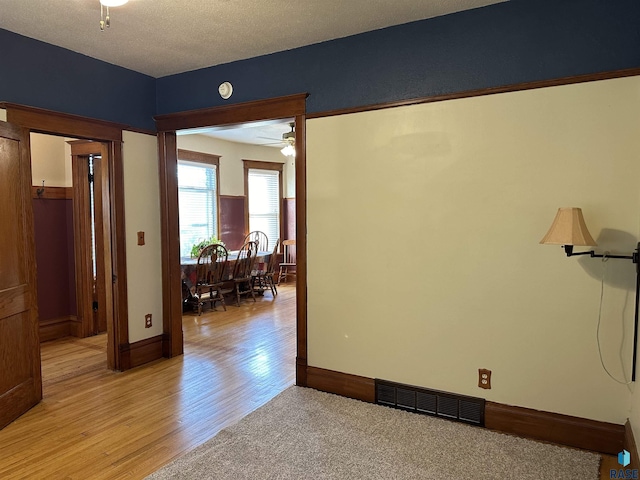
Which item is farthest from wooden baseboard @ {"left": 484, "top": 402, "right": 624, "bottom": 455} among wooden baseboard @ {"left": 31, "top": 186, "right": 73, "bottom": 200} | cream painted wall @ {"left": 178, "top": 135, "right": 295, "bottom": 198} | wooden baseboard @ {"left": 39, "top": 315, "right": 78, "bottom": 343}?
cream painted wall @ {"left": 178, "top": 135, "right": 295, "bottom": 198}

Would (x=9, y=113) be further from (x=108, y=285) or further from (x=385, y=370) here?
(x=385, y=370)

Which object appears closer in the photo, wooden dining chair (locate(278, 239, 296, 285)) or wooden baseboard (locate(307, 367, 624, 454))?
wooden baseboard (locate(307, 367, 624, 454))

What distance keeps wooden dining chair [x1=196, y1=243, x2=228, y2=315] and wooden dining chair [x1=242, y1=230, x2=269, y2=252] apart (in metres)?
1.68

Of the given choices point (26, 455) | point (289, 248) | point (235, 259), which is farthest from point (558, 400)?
point (289, 248)

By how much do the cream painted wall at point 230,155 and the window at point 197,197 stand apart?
14 centimetres

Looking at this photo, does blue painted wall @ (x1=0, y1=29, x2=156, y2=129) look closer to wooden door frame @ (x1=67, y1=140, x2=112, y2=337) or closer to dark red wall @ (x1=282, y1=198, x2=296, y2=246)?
wooden door frame @ (x1=67, y1=140, x2=112, y2=337)

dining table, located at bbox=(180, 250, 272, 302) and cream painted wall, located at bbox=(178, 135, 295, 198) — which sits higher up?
cream painted wall, located at bbox=(178, 135, 295, 198)

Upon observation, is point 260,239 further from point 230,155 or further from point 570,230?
point 570,230

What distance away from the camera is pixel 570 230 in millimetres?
2232

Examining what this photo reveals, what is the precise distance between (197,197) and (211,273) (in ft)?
5.21

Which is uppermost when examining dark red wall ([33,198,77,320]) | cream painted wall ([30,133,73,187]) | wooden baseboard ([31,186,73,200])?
cream painted wall ([30,133,73,187])

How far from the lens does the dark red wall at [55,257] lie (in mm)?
4668

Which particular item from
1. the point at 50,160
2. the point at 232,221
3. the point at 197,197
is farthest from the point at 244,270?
the point at 50,160

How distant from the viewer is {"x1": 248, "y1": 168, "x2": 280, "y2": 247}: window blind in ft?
27.0
